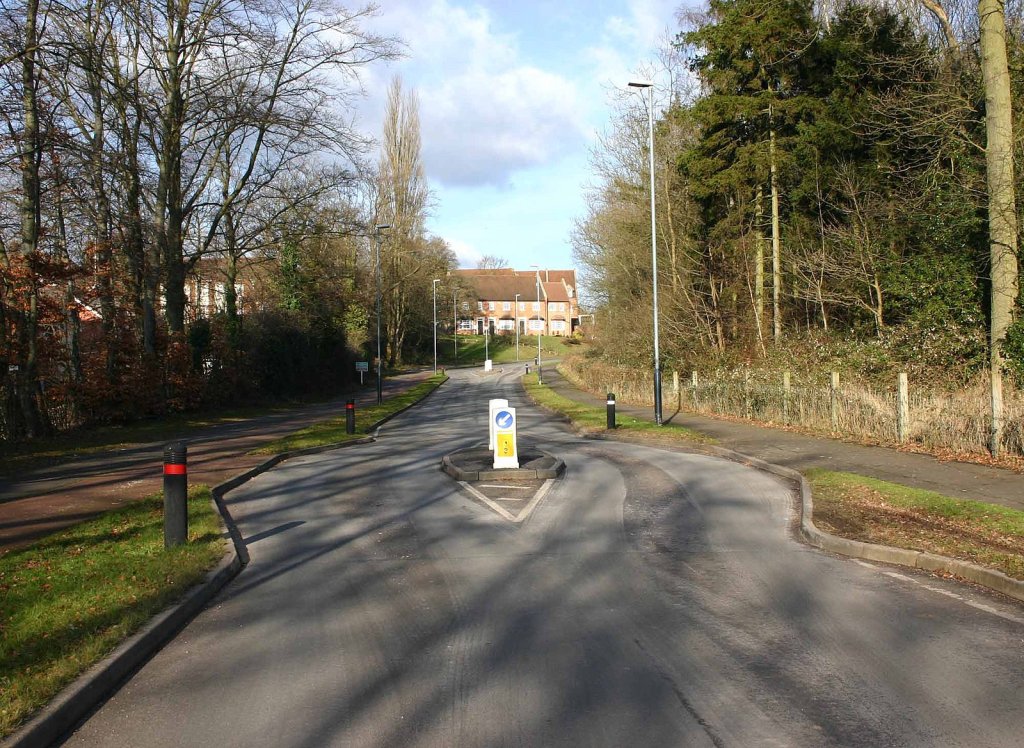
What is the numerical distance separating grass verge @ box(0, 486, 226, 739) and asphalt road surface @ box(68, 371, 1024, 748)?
361 mm

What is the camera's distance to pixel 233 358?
116 ft

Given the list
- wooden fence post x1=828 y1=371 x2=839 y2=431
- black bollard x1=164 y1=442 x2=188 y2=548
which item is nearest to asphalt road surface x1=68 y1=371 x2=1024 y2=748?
black bollard x1=164 y1=442 x2=188 y2=548

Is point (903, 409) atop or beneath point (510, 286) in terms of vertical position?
beneath

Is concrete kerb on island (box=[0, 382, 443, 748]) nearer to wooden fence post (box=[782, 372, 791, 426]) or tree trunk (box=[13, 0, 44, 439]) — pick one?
tree trunk (box=[13, 0, 44, 439])

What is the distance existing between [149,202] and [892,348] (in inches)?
948

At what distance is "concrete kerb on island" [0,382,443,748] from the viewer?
426 cm

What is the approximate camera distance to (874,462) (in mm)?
14945

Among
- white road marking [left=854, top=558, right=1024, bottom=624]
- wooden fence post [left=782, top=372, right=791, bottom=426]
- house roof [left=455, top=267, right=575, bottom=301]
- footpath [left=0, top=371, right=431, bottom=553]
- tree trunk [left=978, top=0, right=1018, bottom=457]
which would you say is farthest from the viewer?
house roof [left=455, top=267, right=575, bottom=301]

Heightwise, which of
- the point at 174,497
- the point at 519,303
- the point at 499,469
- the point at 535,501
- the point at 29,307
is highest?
the point at 519,303

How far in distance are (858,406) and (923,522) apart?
9730 millimetres

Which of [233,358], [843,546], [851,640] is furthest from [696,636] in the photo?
[233,358]

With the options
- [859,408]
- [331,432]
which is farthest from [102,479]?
[859,408]

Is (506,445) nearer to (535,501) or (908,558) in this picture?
(535,501)

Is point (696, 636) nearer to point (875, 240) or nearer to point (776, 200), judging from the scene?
point (875, 240)
